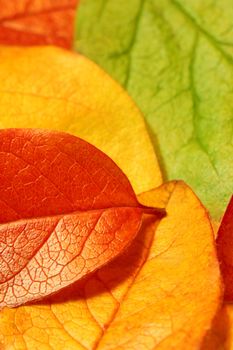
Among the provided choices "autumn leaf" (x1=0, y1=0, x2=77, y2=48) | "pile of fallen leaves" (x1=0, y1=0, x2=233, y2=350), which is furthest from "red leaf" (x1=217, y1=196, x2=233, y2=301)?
"autumn leaf" (x1=0, y1=0, x2=77, y2=48)

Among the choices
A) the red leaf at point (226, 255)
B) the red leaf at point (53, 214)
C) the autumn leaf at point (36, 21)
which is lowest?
the red leaf at point (226, 255)

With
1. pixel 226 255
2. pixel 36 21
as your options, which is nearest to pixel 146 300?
pixel 226 255

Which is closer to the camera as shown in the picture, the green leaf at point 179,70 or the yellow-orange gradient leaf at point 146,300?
the yellow-orange gradient leaf at point 146,300

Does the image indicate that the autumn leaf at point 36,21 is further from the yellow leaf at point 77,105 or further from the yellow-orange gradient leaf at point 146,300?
the yellow-orange gradient leaf at point 146,300

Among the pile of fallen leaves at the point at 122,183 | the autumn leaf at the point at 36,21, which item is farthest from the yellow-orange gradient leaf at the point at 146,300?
the autumn leaf at the point at 36,21

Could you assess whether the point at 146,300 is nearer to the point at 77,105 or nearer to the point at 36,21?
the point at 77,105

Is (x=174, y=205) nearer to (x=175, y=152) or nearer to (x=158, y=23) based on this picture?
(x=175, y=152)

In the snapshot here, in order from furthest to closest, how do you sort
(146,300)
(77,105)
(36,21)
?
1. (36,21)
2. (77,105)
3. (146,300)
